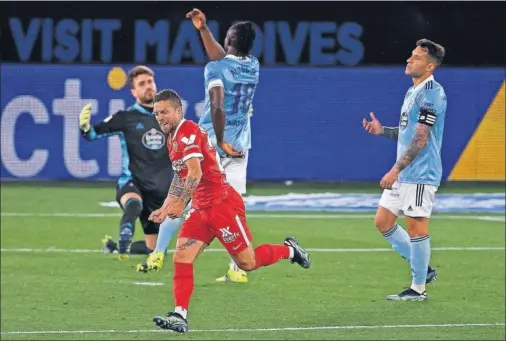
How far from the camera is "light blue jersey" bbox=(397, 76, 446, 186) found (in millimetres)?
7223

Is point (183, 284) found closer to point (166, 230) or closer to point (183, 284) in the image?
point (183, 284)

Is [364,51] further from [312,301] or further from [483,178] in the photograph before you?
[312,301]

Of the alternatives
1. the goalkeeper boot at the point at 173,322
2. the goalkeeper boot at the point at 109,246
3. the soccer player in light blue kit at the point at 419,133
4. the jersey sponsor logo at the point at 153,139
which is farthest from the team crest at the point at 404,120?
the goalkeeper boot at the point at 109,246

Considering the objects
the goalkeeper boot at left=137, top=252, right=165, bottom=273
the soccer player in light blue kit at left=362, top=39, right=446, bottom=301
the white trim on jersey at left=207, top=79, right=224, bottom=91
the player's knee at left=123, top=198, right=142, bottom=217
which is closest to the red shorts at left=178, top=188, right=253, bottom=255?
the soccer player in light blue kit at left=362, top=39, right=446, bottom=301

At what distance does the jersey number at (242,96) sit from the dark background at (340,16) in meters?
11.8

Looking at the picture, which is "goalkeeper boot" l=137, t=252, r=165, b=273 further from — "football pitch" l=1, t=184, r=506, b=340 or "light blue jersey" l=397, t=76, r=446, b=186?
"light blue jersey" l=397, t=76, r=446, b=186

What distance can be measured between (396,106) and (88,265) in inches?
325

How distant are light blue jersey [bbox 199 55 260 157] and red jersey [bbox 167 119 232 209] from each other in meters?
1.61

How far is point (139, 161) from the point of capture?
14.8 m

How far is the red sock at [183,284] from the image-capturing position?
8711 millimetres

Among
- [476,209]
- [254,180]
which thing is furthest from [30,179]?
[476,209]

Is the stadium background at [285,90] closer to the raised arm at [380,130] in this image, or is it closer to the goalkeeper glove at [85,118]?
the goalkeeper glove at [85,118]

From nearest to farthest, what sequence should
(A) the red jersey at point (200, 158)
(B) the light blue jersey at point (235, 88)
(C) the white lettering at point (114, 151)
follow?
(A) the red jersey at point (200, 158), (B) the light blue jersey at point (235, 88), (C) the white lettering at point (114, 151)

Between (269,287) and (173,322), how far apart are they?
18.2 feet
